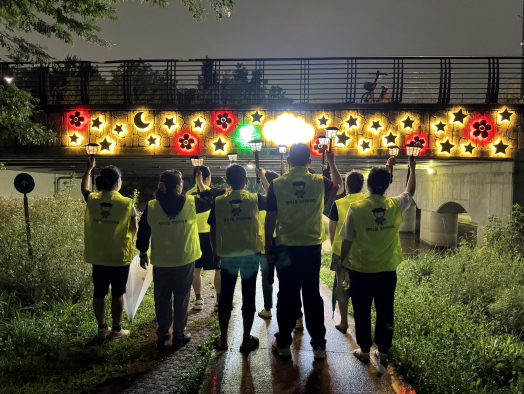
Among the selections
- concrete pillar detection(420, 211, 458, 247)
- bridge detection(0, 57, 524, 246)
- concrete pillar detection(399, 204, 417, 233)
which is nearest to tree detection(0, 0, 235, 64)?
bridge detection(0, 57, 524, 246)

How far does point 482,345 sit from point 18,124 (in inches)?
324

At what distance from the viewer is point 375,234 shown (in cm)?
341

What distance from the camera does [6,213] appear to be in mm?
7840

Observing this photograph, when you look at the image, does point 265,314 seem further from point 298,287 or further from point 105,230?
point 105,230

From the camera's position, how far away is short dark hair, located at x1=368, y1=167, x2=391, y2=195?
344cm

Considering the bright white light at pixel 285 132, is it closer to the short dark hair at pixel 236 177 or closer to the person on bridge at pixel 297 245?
the short dark hair at pixel 236 177

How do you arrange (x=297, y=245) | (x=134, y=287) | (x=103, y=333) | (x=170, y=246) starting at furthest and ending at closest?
(x=134, y=287)
(x=103, y=333)
(x=170, y=246)
(x=297, y=245)

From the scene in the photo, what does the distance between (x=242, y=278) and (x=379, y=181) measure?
5.94ft

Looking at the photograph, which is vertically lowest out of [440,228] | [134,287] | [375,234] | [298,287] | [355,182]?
[440,228]

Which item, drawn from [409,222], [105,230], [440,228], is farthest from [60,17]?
[409,222]

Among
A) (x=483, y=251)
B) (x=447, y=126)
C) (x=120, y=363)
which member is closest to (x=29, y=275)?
(x=120, y=363)

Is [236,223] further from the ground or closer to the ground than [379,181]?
closer to the ground

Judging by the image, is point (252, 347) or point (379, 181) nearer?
point (379, 181)

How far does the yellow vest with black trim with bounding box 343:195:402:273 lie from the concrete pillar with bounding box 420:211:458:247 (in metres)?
13.7
